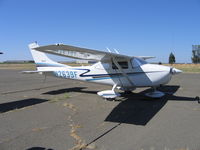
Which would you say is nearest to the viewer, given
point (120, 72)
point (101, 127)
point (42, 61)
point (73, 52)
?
point (101, 127)

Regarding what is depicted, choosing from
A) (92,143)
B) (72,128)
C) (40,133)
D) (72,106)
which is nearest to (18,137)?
(40,133)

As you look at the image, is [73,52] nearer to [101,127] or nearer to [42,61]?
[101,127]

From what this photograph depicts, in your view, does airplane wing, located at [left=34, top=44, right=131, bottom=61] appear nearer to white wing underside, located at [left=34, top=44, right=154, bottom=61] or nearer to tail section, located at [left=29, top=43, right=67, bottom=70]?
white wing underside, located at [left=34, top=44, right=154, bottom=61]

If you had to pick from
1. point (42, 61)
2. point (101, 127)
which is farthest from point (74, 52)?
point (42, 61)

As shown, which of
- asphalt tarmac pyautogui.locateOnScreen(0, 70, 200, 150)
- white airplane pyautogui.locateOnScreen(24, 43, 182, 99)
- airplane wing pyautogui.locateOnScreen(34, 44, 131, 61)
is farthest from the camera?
white airplane pyautogui.locateOnScreen(24, 43, 182, 99)

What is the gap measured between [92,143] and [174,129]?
211 centimetres

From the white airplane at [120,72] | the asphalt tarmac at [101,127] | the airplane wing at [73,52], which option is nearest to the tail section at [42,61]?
the white airplane at [120,72]

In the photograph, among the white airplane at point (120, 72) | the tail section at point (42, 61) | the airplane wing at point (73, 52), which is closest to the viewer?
the airplane wing at point (73, 52)

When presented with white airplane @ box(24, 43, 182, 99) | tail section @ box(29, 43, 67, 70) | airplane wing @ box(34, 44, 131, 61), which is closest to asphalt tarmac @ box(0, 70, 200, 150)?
white airplane @ box(24, 43, 182, 99)

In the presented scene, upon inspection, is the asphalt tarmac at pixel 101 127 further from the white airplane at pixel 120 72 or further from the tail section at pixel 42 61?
the tail section at pixel 42 61

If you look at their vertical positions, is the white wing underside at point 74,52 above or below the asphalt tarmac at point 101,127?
above

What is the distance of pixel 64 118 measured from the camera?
16.8 ft

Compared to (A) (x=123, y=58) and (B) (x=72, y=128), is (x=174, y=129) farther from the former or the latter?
(A) (x=123, y=58)

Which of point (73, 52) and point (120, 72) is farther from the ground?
point (73, 52)
